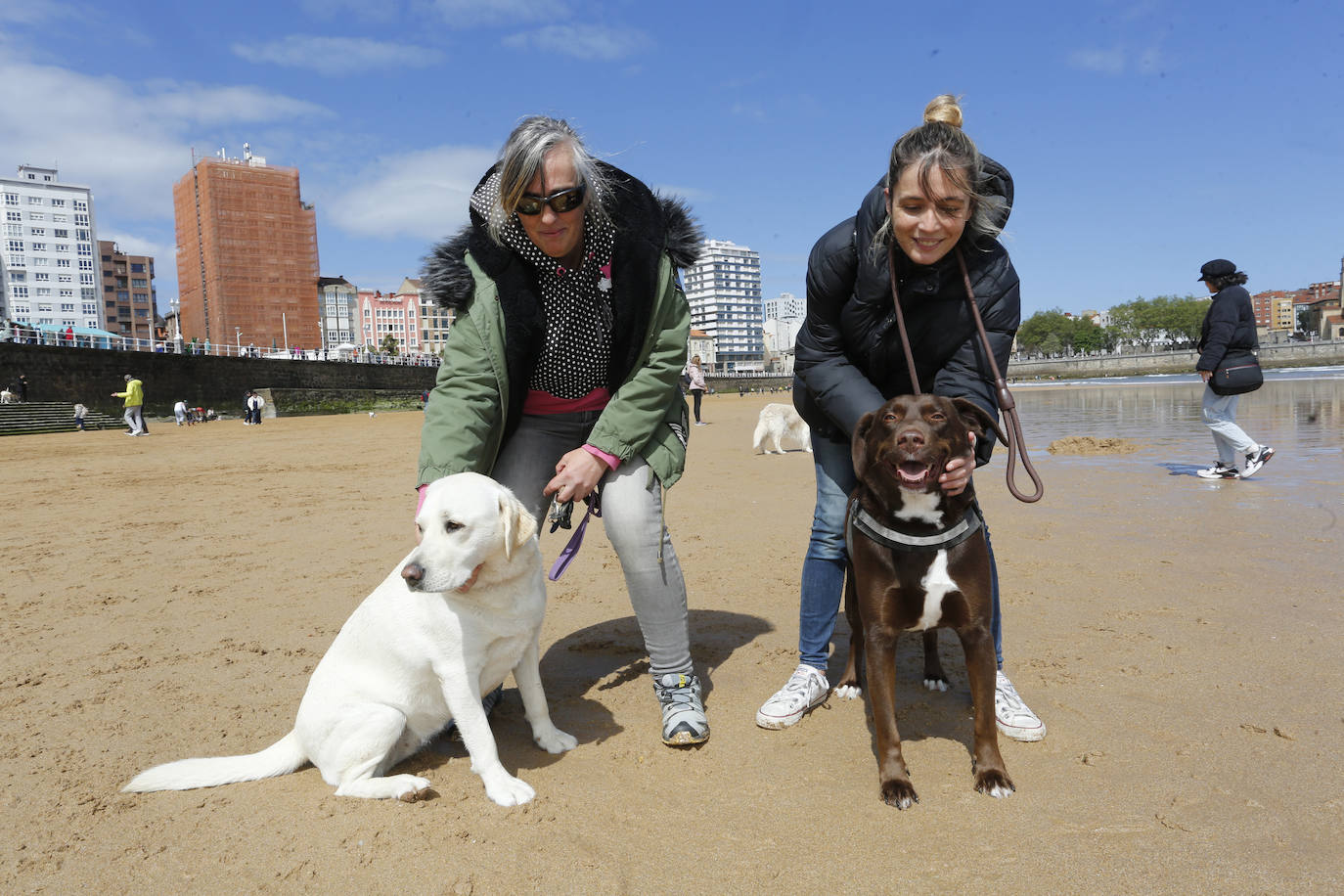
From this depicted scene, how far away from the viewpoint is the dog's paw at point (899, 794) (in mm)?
2619

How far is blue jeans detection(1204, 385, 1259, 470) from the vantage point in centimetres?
881

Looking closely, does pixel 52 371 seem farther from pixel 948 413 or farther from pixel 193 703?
pixel 948 413

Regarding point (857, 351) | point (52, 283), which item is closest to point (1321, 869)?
point (857, 351)

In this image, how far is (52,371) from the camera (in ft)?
103

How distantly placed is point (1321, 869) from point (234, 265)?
394 ft

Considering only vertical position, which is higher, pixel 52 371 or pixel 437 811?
pixel 52 371

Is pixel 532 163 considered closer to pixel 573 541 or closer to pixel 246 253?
pixel 573 541

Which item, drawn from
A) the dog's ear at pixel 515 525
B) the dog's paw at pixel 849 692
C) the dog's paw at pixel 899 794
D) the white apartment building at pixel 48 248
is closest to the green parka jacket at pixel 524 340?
the dog's ear at pixel 515 525

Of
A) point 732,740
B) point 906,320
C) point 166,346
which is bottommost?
point 732,740

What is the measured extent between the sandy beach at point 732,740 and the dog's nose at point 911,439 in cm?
124

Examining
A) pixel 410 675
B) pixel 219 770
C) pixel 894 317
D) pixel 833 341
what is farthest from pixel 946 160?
pixel 219 770

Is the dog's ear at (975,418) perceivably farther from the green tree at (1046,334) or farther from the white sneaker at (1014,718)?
the green tree at (1046,334)

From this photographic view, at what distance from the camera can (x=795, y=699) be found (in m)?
3.42

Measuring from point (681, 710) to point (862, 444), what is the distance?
1375 millimetres
